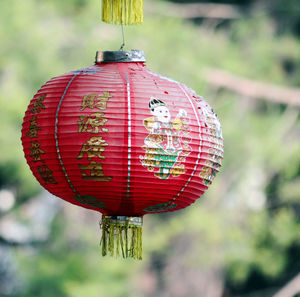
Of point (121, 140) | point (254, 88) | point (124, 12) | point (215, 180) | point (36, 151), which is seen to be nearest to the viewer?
point (121, 140)

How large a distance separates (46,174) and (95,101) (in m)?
0.29

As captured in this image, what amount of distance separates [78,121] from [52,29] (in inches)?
219

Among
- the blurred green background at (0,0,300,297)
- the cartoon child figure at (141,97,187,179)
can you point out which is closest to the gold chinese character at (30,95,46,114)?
the cartoon child figure at (141,97,187,179)

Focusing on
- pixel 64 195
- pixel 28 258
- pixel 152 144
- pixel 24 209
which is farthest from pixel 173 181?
pixel 24 209

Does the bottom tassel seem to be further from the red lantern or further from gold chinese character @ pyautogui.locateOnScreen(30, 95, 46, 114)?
gold chinese character @ pyautogui.locateOnScreen(30, 95, 46, 114)

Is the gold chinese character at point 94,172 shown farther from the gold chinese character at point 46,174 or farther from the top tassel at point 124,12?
the top tassel at point 124,12

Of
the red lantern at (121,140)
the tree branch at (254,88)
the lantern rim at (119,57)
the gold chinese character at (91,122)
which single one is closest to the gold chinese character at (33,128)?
the red lantern at (121,140)

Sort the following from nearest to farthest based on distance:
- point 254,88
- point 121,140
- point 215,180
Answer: point 121,140 < point 215,180 < point 254,88

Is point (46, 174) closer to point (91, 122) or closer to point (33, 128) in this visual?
point (33, 128)

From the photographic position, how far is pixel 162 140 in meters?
2.94

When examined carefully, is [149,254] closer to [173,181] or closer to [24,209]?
[24,209]

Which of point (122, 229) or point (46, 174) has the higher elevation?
point (46, 174)

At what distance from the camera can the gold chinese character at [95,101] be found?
294 centimetres

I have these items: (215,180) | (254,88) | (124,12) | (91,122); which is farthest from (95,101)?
(254,88)
